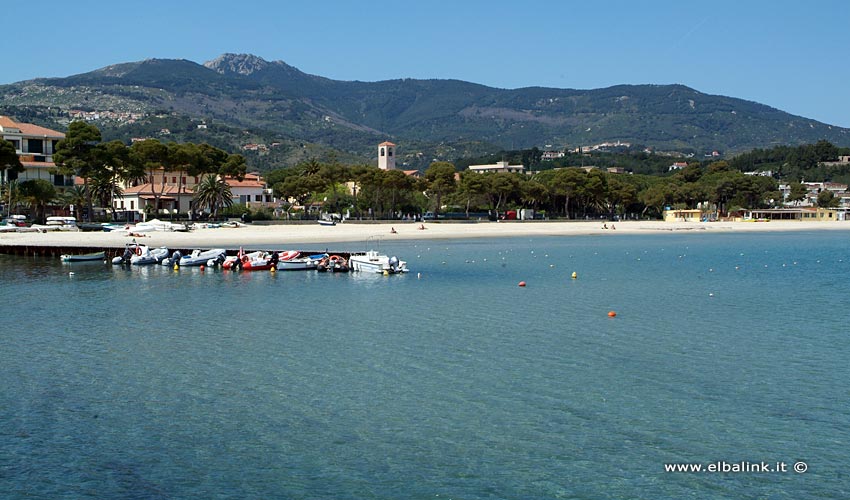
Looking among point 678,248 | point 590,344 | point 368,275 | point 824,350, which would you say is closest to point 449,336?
point 590,344

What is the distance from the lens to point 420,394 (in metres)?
20.1

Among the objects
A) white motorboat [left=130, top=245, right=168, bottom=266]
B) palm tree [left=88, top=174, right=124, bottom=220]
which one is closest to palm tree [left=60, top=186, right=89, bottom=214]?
palm tree [left=88, top=174, right=124, bottom=220]

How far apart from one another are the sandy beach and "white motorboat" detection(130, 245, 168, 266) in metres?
7.77

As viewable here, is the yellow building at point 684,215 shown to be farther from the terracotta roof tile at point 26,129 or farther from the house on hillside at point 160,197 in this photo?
the terracotta roof tile at point 26,129

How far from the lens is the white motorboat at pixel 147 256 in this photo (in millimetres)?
55406

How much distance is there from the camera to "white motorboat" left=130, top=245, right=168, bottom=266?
5541cm

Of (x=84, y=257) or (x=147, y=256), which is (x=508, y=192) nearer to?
(x=147, y=256)

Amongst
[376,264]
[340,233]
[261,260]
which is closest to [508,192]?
[340,233]

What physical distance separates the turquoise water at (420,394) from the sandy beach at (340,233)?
101ft

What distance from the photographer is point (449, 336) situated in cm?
2797

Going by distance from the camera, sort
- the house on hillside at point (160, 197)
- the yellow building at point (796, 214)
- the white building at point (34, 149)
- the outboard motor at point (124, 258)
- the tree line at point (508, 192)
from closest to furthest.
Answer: the outboard motor at point (124, 258) < the white building at point (34, 149) < the house on hillside at point (160, 197) < the tree line at point (508, 192) < the yellow building at point (796, 214)

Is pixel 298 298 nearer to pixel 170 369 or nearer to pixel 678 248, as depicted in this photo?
pixel 170 369

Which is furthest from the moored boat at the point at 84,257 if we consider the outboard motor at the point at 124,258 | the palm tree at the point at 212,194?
the palm tree at the point at 212,194

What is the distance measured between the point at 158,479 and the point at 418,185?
111123 mm
